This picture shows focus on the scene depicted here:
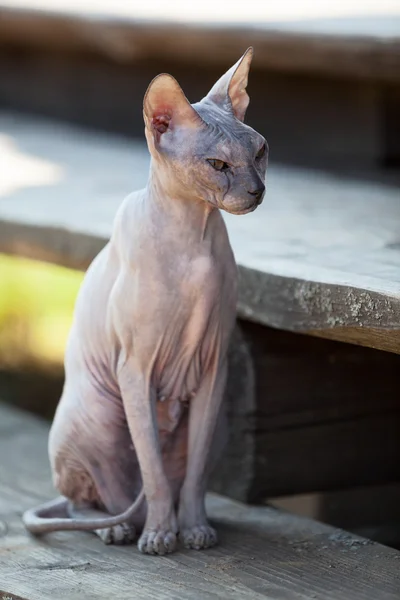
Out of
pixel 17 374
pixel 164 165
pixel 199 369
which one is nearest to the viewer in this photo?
pixel 164 165

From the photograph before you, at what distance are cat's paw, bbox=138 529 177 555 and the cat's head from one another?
761 mm

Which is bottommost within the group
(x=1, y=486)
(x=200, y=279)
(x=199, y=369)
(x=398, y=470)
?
(x=1, y=486)

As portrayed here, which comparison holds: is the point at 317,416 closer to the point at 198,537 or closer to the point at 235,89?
the point at 198,537

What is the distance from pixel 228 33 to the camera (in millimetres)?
4613

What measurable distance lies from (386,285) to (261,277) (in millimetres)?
413

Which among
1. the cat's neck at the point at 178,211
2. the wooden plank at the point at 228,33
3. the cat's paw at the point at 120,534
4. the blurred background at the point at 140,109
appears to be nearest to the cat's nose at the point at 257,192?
the cat's neck at the point at 178,211

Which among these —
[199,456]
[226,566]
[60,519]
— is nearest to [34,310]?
[60,519]

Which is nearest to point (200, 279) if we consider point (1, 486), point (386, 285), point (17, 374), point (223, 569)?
point (386, 285)

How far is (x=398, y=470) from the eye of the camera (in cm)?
382

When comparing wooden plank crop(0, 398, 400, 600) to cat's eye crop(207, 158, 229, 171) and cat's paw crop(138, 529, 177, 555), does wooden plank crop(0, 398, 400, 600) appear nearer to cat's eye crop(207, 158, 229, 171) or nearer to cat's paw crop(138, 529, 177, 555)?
→ cat's paw crop(138, 529, 177, 555)

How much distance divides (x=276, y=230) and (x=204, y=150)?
107 cm

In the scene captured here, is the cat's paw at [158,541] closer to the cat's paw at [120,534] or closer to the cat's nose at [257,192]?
the cat's paw at [120,534]

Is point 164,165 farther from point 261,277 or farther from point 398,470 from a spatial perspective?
point 398,470

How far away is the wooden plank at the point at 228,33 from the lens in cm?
421
